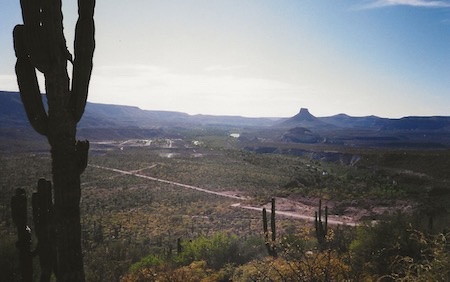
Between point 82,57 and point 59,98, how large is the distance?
89 cm

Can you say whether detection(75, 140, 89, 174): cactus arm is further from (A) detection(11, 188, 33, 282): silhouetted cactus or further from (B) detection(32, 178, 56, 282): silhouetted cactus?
(A) detection(11, 188, 33, 282): silhouetted cactus

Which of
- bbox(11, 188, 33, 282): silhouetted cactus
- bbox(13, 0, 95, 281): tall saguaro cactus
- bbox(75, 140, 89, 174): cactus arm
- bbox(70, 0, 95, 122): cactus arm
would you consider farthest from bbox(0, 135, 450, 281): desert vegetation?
bbox(70, 0, 95, 122): cactus arm

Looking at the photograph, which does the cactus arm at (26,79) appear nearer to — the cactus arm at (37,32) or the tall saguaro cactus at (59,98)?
the tall saguaro cactus at (59,98)

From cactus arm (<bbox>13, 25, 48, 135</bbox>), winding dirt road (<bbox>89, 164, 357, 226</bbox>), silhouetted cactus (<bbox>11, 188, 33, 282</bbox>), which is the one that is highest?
cactus arm (<bbox>13, 25, 48, 135</bbox>)

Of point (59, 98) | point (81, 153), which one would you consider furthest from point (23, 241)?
point (59, 98)

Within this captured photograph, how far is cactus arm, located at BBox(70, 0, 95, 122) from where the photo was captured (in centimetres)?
640

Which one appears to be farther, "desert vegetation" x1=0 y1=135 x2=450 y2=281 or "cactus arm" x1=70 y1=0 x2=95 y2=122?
"desert vegetation" x1=0 y1=135 x2=450 y2=281

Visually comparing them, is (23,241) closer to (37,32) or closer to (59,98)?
(59,98)

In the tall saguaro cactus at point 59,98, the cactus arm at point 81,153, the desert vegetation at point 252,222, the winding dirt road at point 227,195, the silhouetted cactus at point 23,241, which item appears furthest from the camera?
the winding dirt road at point 227,195

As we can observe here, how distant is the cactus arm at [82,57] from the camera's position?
640cm

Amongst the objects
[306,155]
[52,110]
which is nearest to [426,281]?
[52,110]

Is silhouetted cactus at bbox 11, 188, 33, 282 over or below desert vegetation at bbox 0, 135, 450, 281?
over

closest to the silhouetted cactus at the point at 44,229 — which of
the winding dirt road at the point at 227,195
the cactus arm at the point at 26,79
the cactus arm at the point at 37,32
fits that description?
the cactus arm at the point at 26,79

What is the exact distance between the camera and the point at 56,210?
602 cm
